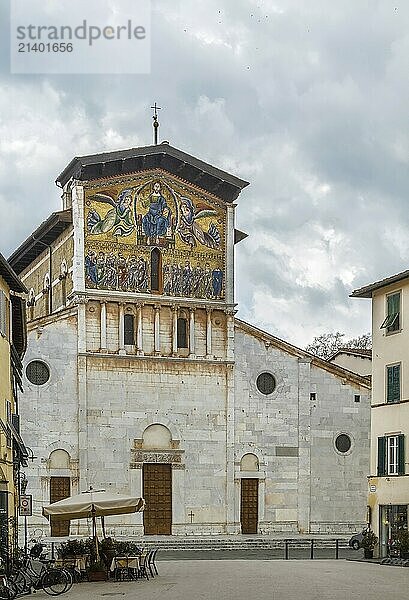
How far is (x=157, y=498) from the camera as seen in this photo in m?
47.7

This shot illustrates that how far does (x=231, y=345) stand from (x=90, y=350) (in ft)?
20.8

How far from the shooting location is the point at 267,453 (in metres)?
49.3

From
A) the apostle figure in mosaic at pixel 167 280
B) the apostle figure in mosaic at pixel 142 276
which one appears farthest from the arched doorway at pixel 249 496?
the apostle figure in mosaic at pixel 142 276

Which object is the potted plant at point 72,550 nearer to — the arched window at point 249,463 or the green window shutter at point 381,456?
the green window shutter at point 381,456

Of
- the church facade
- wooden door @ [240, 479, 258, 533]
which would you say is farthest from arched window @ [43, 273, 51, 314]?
wooden door @ [240, 479, 258, 533]

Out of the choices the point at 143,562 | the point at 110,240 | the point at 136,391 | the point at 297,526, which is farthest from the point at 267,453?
the point at 143,562

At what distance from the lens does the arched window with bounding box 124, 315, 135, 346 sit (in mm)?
47594

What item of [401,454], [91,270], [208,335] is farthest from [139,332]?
[401,454]

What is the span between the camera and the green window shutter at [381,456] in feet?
120

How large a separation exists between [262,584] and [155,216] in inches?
1030

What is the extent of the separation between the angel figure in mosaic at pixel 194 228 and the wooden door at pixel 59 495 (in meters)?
11.5

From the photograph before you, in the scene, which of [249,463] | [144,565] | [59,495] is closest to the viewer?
[144,565]

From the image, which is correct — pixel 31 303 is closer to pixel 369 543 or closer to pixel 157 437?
pixel 157 437

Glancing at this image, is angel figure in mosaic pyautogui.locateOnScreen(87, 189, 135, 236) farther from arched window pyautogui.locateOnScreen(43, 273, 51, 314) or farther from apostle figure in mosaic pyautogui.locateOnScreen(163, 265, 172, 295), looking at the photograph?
arched window pyautogui.locateOnScreen(43, 273, 51, 314)
